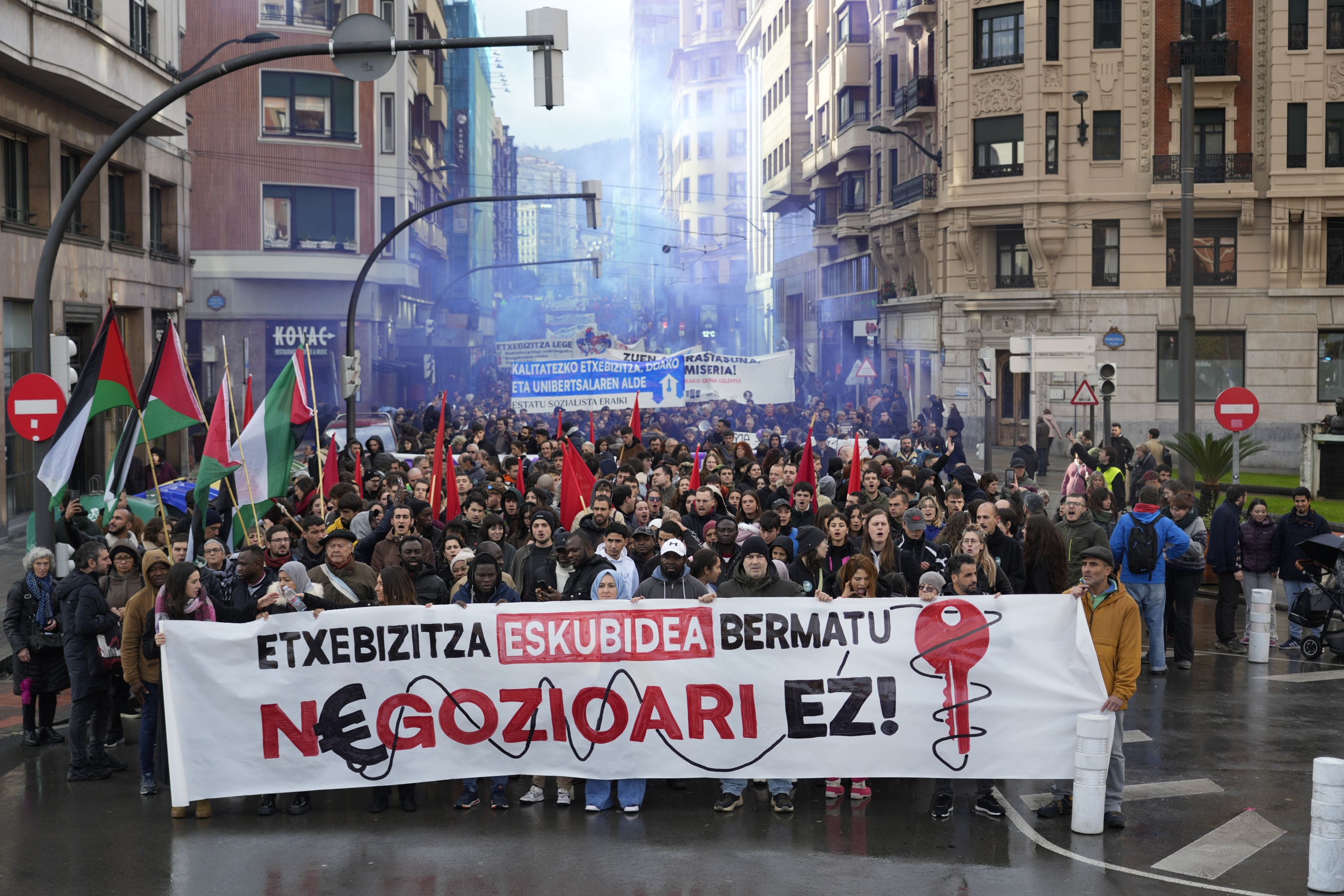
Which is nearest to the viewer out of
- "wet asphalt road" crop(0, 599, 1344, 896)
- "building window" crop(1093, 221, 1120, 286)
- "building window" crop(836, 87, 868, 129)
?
"wet asphalt road" crop(0, 599, 1344, 896)

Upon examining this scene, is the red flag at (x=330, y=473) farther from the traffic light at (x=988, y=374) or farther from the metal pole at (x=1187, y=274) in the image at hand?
the traffic light at (x=988, y=374)

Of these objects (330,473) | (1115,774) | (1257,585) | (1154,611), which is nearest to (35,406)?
(330,473)

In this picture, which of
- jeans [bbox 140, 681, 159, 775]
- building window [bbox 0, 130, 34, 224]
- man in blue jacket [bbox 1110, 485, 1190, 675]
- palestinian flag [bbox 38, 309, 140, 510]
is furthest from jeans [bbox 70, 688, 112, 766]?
building window [bbox 0, 130, 34, 224]

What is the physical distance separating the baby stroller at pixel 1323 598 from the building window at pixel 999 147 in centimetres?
2719

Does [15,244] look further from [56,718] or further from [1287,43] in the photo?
[1287,43]

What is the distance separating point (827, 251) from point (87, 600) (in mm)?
55216

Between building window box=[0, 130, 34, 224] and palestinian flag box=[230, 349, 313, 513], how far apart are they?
12.0m

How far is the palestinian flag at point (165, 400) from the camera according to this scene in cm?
1150

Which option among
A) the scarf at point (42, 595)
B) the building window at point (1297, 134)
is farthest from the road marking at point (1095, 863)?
the building window at point (1297, 134)

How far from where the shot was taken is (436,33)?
58594 mm

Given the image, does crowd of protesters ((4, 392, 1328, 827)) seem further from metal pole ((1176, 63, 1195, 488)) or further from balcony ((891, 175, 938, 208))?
balcony ((891, 175, 938, 208))

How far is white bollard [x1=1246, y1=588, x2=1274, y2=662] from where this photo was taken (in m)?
13.5

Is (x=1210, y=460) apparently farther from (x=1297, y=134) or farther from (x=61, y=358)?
(x=1297, y=134)

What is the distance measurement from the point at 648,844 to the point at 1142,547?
6.34 metres
